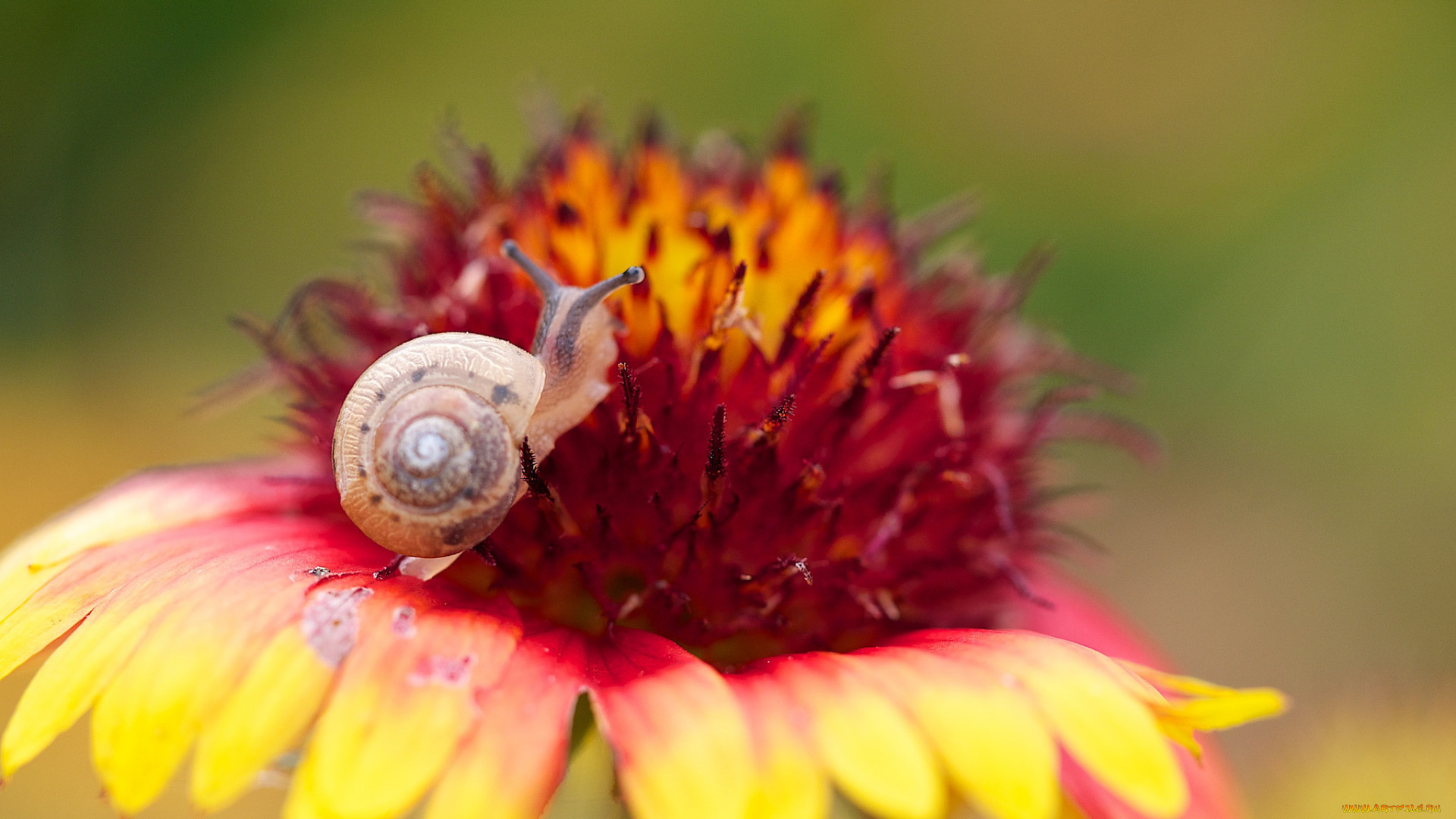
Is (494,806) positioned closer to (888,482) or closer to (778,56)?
(888,482)

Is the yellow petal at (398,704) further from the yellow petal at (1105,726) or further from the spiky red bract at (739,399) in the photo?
the yellow petal at (1105,726)

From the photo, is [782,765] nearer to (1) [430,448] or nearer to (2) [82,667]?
(1) [430,448]

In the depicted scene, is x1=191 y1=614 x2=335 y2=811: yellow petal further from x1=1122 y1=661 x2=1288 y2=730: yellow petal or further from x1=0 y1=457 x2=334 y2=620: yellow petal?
x1=1122 y1=661 x2=1288 y2=730: yellow petal

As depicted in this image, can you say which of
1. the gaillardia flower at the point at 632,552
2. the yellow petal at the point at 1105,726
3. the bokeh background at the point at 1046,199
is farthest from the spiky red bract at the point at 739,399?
the bokeh background at the point at 1046,199

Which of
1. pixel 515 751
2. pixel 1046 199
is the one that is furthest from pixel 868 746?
pixel 1046 199

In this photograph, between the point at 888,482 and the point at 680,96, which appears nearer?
the point at 888,482

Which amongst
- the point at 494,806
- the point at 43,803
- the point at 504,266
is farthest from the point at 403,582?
the point at 43,803
